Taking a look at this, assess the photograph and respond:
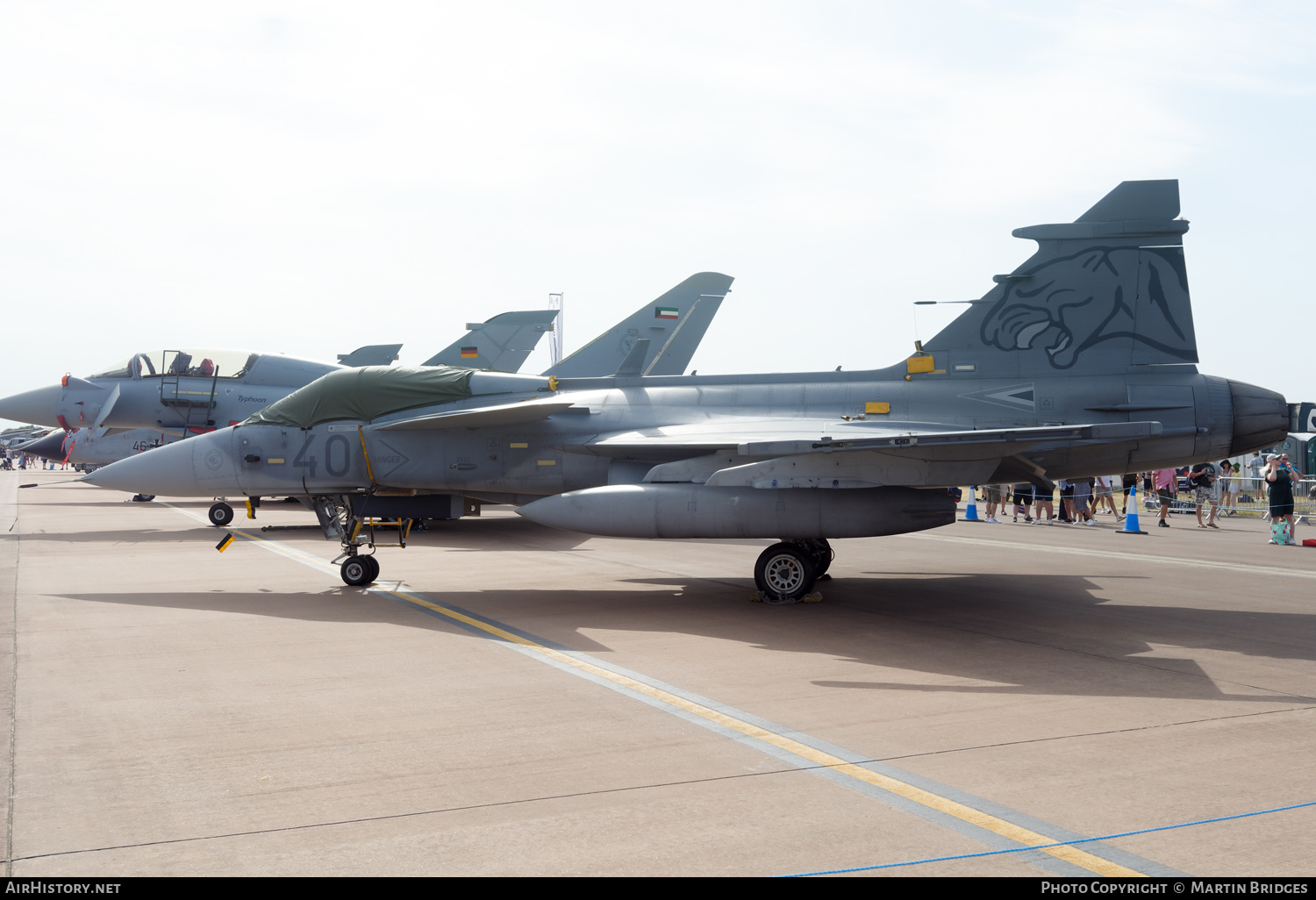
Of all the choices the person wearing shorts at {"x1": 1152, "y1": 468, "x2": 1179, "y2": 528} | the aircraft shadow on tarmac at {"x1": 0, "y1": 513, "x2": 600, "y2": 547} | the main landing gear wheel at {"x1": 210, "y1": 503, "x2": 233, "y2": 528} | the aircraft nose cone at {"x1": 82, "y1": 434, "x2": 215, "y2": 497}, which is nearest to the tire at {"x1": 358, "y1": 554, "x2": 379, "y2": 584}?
the aircraft nose cone at {"x1": 82, "y1": 434, "x2": 215, "y2": 497}

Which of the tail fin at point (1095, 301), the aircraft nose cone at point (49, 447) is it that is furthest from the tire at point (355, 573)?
the aircraft nose cone at point (49, 447)

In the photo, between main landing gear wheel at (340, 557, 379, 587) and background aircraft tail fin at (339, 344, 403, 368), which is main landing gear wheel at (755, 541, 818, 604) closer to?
main landing gear wheel at (340, 557, 379, 587)

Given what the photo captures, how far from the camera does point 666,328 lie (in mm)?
21891

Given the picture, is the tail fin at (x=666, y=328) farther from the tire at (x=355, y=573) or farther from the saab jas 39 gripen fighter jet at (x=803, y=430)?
the tire at (x=355, y=573)

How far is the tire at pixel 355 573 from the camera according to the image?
442 inches

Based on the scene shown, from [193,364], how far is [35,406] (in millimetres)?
4919

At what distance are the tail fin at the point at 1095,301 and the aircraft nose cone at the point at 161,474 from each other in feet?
28.3

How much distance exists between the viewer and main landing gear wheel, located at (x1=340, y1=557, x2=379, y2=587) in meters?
11.2

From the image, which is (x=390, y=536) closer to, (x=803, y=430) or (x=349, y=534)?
(x=349, y=534)
